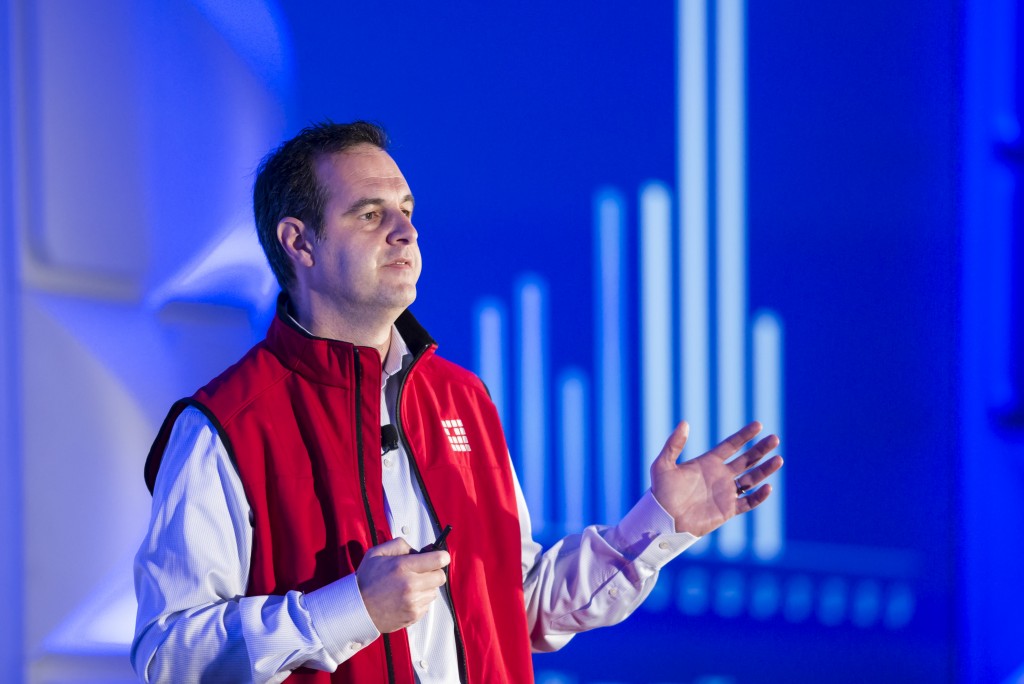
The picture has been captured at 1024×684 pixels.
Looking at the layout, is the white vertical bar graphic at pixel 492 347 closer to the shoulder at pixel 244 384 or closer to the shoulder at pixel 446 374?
the shoulder at pixel 446 374

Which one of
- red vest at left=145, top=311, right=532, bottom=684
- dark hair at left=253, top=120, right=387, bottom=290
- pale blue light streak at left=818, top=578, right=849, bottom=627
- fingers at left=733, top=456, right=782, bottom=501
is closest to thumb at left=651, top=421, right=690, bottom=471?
fingers at left=733, top=456, right=782, bottom=501

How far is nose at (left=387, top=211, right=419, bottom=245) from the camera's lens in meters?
1.39

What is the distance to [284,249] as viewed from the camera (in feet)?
4.79

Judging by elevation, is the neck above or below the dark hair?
below

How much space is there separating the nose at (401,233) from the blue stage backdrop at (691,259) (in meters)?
0.70

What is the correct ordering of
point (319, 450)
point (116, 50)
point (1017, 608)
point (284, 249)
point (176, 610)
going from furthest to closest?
1. point (1017, 608)
2. point (116, 50)
3. point (284, 249)
4. point (319, 450)
5. point (176, 610)

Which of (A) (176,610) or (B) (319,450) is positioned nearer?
(A) (176,610)

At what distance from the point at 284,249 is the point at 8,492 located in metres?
0.70

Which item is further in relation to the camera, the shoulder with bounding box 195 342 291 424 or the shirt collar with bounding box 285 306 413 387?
the shirt collar with bounding box 285 306 413 387

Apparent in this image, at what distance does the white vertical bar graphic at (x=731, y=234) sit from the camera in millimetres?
2064

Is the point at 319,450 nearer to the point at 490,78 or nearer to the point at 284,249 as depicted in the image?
the point at 284,249

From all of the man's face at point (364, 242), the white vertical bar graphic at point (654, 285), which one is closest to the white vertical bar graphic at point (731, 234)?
the white vertical bar graphic at point (654, 285)

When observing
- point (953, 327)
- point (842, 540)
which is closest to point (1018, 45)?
point (953, 327)

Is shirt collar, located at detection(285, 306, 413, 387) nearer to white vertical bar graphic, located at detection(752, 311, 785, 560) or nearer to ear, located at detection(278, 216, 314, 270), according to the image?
ear, located at detection(278, 216, 314, 270)
